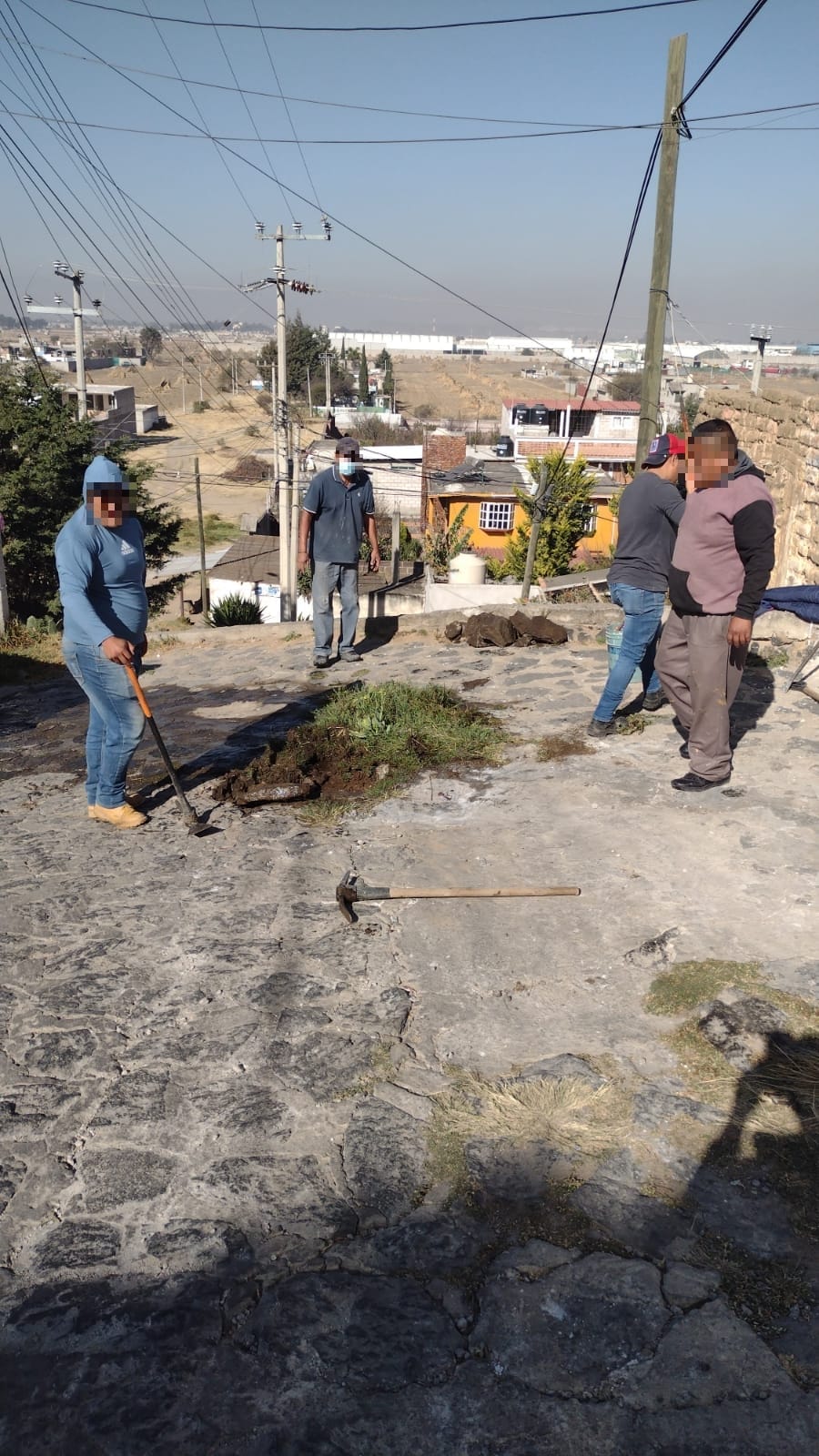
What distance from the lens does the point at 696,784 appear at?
16.5 ft

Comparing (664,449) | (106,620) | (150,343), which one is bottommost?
(106,620)

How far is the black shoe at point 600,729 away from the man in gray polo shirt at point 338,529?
237cm

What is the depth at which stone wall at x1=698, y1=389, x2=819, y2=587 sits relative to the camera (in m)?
9.38

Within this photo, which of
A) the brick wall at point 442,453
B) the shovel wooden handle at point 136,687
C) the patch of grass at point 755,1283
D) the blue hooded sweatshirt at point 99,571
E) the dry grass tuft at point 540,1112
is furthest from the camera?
Answer: the brick wall at point 442,453

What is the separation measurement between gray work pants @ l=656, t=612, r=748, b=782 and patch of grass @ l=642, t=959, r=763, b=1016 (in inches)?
62.6

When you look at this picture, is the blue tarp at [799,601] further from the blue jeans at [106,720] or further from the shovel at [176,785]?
the blue jeans at [106,720]

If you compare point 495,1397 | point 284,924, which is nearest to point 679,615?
point 284,924

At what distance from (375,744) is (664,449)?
232cm

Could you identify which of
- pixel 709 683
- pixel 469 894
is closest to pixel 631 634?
pixel 709 683

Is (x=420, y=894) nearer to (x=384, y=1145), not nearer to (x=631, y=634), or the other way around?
(x=384, y=1145)

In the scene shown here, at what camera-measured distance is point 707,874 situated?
4.22 meters

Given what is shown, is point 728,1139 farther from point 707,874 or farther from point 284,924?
point 284,924

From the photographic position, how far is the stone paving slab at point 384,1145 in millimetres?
2127

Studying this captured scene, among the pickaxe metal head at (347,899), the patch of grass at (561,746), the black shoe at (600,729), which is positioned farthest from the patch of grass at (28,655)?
the pickaxe metal head at (347,899)
